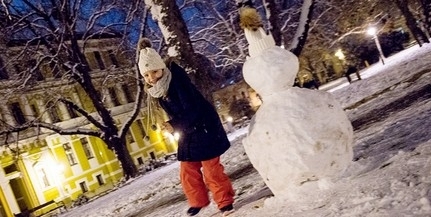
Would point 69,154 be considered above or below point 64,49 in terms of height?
below

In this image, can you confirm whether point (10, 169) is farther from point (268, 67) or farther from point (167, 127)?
point (268, 67)

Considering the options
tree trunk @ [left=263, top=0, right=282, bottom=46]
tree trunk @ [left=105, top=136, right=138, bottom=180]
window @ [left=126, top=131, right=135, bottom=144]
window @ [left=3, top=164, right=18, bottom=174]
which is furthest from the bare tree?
window @ [left=126, top=131, right=135, bottom=144]

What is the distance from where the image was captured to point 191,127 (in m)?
4.11

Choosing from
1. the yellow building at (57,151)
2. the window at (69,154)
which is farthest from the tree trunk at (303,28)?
the window at (69,154)

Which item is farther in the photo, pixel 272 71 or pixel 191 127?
pixel 191 127

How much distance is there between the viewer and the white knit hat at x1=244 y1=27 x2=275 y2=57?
3578mm

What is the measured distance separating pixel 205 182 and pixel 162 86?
1.03m

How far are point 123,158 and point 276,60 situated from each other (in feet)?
57.1

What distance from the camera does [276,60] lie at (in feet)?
11.3

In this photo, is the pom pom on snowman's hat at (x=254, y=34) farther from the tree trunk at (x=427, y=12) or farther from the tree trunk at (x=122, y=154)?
the tree trunk at (x=427, y=12)

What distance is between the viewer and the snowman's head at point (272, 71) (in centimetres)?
340

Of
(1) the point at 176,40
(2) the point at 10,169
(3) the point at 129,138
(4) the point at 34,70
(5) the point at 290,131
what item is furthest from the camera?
(3) the point at 129,138

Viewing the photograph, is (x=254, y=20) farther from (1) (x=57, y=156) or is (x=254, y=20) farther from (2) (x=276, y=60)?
(1) (x=57, y=156)

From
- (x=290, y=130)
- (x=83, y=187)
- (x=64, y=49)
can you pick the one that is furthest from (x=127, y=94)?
(x=290, y=130)
